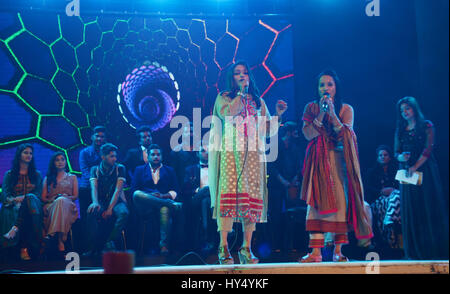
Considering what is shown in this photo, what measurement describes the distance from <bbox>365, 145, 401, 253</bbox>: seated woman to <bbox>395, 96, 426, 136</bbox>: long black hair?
0.37 m

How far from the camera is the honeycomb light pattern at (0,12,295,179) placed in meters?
5.17

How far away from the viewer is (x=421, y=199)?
444cm

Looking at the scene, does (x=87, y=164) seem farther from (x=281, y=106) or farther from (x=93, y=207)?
(x=281, y=106)

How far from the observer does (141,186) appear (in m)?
4.95

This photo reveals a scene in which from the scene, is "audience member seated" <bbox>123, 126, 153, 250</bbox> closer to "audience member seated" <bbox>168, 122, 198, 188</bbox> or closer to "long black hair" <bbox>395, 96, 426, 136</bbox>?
"audience member seated" <bbox>168, 122, 198, 188</bbox>

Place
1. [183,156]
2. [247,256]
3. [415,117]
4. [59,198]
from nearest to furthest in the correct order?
[247,256], [415,117], [59,198], [183,156]

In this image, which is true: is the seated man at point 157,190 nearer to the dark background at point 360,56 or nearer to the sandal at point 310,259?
the dark background at point 360,56

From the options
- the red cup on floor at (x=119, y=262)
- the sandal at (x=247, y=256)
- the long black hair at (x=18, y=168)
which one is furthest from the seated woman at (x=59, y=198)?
the red cup on floor at (x=119, y=262)

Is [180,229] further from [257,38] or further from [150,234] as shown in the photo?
[257,38]

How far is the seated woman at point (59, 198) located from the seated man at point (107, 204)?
0.19 meters

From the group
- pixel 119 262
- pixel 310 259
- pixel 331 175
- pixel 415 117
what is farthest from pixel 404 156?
pixel 119 262

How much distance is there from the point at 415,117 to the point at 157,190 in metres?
2.40

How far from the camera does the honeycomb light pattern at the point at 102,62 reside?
517 centimetres
